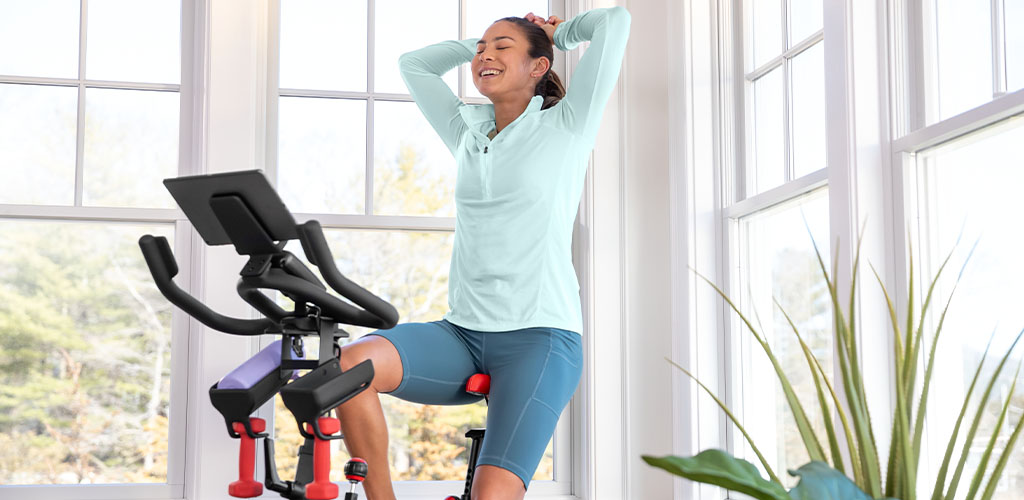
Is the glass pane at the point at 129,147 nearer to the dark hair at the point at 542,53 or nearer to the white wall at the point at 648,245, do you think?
the dark hair at the point at 542,53

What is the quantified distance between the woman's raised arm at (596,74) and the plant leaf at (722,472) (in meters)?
1.61

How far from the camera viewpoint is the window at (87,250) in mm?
2992

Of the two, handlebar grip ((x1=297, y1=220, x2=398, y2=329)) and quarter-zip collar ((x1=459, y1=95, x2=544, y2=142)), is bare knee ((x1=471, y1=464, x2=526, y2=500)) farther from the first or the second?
quarter-zip collar ((x1=459, y1=95, x2=544, y2=142))

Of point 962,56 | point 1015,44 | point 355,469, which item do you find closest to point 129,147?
point 355,469

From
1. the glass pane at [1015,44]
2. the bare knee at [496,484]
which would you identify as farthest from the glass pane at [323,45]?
the glass pane at [1015,44]

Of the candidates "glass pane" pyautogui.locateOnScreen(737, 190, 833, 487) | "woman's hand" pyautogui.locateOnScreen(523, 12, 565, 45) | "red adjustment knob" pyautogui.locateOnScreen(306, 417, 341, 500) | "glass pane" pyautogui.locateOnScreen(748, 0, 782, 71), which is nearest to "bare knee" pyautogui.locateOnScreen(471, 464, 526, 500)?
"red adjustment knob" pyautogui.locateOnScreen(306, 417, 341, 500)

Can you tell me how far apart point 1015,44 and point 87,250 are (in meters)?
2.62

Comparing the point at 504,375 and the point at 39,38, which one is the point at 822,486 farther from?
the point at 39,38

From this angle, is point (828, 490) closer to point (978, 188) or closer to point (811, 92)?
point (978, 188)

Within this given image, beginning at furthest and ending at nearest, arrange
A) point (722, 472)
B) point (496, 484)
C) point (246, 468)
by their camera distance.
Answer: point (496, 484)
point (246, 468)
point (722, 472)

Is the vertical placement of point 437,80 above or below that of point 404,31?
below

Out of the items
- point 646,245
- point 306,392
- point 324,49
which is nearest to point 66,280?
point 324,49

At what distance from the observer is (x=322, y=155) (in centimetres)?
324

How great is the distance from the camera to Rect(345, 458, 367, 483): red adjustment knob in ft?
6.43
